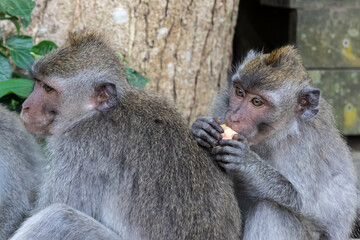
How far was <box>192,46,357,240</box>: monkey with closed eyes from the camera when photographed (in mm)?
5551

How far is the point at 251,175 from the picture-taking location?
5.62 meters

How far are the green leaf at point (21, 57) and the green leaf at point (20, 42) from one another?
0.17 ft

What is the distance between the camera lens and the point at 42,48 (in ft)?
22.6

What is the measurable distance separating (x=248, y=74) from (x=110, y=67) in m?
1.06

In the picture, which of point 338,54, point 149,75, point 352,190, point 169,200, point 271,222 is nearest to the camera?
point 169,200

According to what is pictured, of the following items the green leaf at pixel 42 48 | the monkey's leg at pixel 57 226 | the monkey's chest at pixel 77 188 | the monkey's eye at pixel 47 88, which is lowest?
the monkey's leg at pixel 57 226

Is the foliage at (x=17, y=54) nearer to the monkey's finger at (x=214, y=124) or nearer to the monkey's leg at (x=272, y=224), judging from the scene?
the monkey's finger at (x=214, y=124)

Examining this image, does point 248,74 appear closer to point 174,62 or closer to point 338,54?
point 174,62

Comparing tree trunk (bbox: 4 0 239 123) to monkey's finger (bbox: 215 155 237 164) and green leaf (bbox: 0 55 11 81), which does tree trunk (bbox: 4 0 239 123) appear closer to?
green leaf (bbox: 0 55 11 81)

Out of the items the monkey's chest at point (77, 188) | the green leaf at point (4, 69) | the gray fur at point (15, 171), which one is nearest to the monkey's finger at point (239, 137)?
the monkey's chest at point (77, 188)

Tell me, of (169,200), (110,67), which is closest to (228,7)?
(110,67)

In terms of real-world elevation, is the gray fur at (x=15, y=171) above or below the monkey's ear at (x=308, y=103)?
below

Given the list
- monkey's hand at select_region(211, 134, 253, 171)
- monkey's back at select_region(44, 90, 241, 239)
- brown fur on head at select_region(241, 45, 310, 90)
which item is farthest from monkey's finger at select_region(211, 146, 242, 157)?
brown fur on head at select_region(241, 45, 310, 90)

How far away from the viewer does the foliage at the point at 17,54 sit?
6.50 metres
